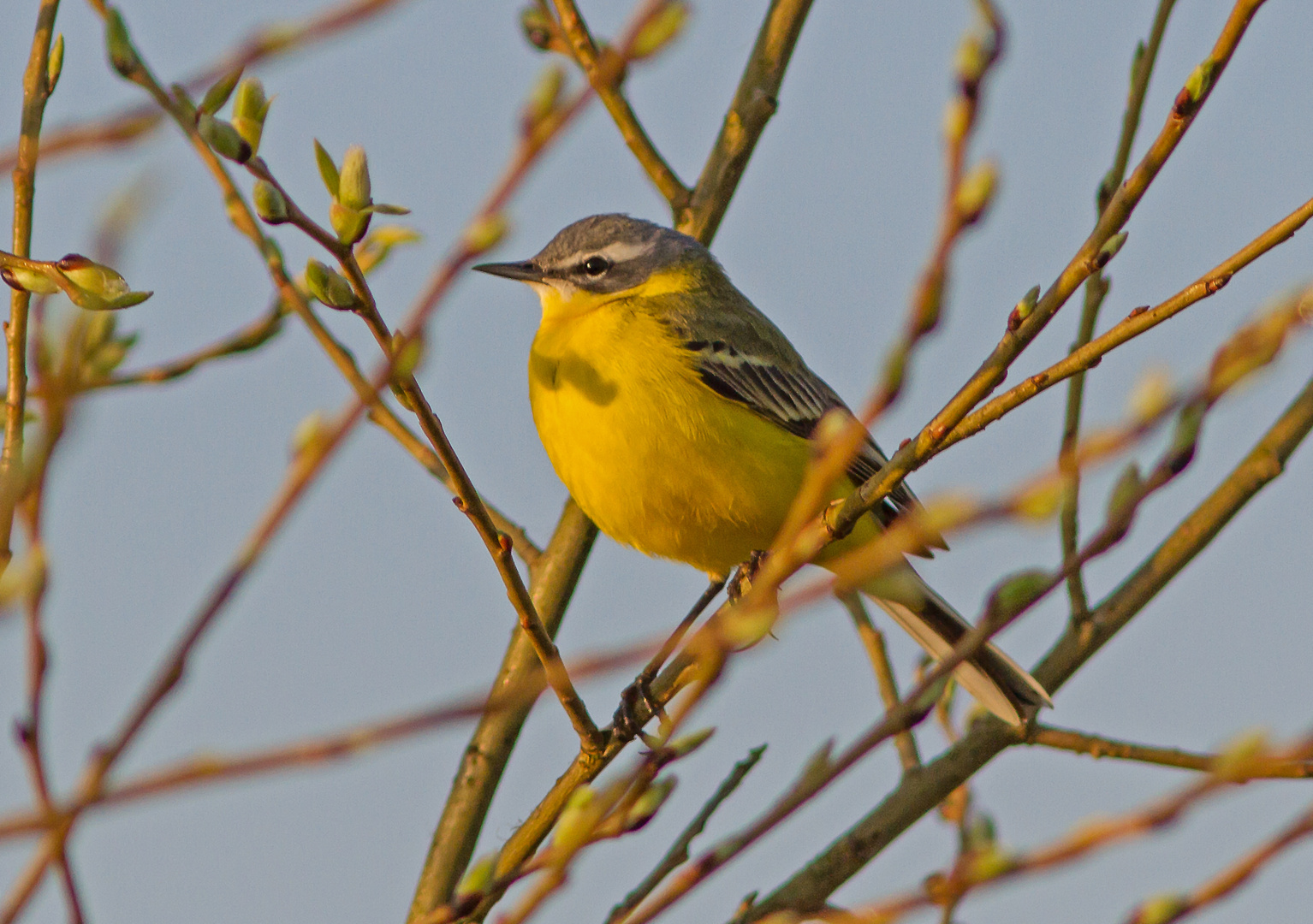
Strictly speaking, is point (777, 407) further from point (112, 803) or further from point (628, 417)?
point (112, 803)

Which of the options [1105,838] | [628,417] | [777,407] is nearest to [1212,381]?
[1105,838]

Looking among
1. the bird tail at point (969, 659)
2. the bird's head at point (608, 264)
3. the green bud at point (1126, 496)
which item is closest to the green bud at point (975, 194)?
the green bud at point (1126, 496)

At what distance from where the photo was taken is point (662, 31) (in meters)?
1.89

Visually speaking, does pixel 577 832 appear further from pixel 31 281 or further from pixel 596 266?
pixel 596 266

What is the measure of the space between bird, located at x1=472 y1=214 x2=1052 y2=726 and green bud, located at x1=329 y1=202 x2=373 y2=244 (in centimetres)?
300

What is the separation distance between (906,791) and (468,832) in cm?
156

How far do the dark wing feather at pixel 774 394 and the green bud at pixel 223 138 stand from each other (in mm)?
4532

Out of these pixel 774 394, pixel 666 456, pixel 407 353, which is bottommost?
pixel 407 353

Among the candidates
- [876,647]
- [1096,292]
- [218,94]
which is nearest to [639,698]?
[876,647]

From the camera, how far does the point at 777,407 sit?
669 centimetres

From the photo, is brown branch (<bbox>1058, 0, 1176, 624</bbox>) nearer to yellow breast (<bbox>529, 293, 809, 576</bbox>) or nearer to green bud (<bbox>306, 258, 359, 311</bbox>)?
yellow breast (<bbox>529, 293, 809, 576</bbox>)

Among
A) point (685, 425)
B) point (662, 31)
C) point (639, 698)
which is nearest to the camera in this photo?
point (662, 31)

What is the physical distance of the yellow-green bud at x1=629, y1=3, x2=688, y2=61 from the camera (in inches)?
72.0

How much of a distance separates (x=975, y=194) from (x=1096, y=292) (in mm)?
3589
